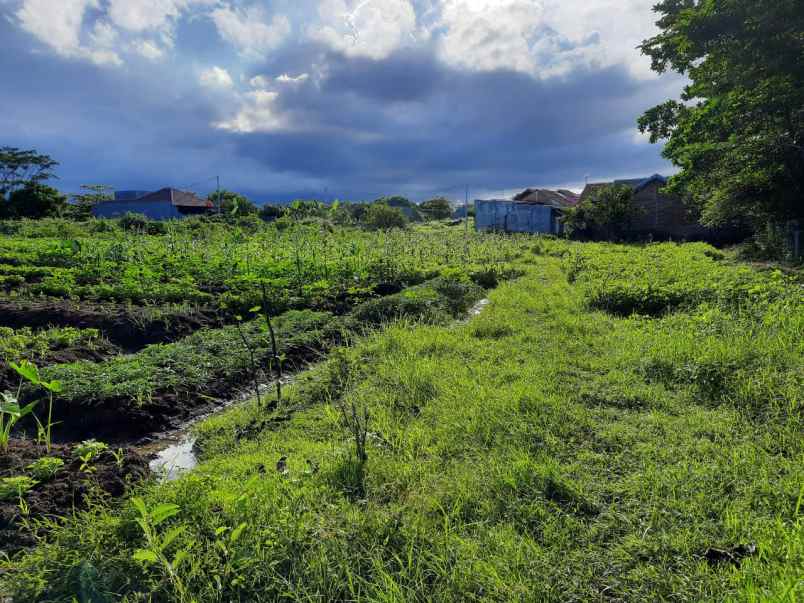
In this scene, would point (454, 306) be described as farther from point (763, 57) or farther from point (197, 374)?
point (763, 57)

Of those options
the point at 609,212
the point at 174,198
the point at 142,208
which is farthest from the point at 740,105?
the point at 142,208

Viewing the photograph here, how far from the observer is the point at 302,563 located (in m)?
2.17

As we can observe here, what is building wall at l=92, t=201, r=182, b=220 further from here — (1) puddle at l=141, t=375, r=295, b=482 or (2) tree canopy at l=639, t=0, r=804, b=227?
(1) puddle at l=141, t=375, r=295, b=482

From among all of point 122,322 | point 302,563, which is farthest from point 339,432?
point 122,322

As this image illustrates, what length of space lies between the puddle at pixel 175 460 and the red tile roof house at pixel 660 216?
2549 centimetres

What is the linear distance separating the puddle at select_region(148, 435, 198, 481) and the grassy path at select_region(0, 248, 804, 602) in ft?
0.50

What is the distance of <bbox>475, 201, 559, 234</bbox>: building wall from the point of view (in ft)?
103

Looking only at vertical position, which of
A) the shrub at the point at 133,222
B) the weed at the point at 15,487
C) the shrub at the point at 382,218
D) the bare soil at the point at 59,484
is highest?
the shrub at the point at 382,218

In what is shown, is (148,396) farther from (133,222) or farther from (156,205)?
(156,205)

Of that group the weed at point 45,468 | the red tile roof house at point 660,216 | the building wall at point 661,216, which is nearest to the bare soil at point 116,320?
the weed at point 45,468

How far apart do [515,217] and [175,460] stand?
104ft

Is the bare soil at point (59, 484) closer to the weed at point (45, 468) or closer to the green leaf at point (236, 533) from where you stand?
the weed at point (45, 468)

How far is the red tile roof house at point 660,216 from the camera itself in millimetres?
24058

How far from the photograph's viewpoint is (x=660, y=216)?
2506 cm
